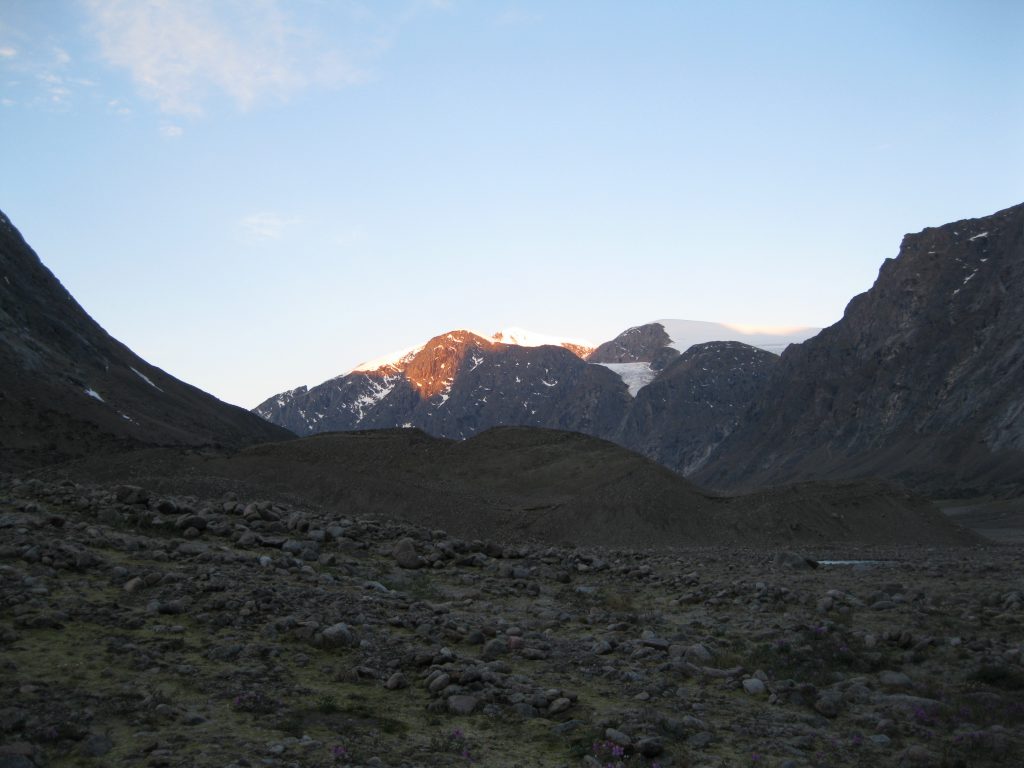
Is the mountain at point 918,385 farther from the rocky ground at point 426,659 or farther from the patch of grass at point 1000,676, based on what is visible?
the patch of grass at point 1000,676

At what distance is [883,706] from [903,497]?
44.3 metres

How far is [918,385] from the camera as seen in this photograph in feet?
491

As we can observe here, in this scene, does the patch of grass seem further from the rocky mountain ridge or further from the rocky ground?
the rocky mountain ridge

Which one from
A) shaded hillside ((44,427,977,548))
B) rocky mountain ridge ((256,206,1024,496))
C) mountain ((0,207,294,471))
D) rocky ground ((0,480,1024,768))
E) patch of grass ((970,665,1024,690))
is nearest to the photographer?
rocky ground ((0,480,1024,768))

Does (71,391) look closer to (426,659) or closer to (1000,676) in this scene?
(426,659)

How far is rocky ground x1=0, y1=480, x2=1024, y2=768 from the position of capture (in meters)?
9.57

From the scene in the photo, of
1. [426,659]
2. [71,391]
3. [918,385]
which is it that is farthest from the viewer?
[918,385]

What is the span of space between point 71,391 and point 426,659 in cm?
8540

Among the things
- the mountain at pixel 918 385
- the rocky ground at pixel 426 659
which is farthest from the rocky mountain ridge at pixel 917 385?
the rocky ground at pixel 426 659

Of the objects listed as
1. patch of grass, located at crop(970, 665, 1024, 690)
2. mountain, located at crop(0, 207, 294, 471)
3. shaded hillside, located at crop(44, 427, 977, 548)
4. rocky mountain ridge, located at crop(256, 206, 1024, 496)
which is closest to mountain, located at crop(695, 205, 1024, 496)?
rocky mountain ridge, located at crop(256, 206, 1024, 496)

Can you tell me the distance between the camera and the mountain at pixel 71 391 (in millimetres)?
73188

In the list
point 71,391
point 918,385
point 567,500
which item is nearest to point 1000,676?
point 567,500

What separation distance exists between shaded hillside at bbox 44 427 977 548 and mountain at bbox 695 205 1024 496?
65.0 m

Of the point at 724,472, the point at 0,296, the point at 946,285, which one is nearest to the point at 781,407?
the point at 724,472
